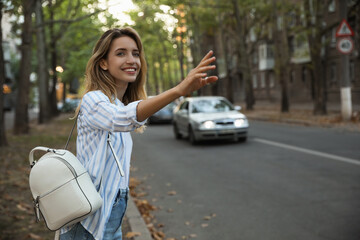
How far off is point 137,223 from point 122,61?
3.47 m

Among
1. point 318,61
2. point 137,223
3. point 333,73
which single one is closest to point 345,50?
point 318,61

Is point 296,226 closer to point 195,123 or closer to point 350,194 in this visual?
point 350,194

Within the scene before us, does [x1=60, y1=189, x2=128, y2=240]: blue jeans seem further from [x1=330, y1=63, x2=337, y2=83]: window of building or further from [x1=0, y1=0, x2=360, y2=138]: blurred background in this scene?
[x1=330, y1=63, x2=337, y2=83]: window of building

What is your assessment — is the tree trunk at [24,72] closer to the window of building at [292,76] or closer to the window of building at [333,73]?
the window of building at [333,73]

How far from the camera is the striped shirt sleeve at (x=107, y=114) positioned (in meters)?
1.97

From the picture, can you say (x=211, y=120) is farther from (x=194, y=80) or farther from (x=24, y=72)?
(x=194, y=80)

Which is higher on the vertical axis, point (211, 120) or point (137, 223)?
point (211, 120)

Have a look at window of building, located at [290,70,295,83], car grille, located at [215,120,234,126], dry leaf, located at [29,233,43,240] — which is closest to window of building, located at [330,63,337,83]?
window of building, located at [290,70,295,83]

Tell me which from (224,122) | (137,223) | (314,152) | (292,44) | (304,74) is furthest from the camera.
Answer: (292,44)

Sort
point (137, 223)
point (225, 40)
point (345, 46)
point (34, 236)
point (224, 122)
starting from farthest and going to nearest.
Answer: point (225, 40), point (345, 46), point (224, 122), point (137, 223), point (34, 236)

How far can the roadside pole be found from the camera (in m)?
16.9

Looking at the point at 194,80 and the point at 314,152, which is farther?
the point at 314,152

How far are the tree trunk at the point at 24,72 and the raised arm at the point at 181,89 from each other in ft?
45.3

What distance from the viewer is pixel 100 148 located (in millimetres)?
2123
